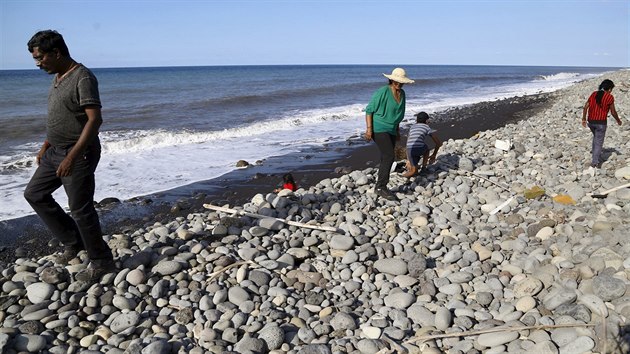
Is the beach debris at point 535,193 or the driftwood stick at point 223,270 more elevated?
the beach debris at point 535,193

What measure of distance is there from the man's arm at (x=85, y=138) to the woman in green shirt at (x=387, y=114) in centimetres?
333

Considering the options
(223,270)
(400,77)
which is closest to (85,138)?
(223,270)

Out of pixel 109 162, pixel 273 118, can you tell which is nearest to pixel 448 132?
pixel 273 118

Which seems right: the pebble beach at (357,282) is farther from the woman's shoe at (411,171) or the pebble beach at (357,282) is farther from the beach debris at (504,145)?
the beach debris at (504,145)

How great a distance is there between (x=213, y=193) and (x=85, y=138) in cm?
485

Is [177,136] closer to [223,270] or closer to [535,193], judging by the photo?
[223,270]

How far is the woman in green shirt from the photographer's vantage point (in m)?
6.07

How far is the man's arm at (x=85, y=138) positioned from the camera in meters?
3.56

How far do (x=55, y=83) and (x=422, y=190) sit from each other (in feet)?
16.0

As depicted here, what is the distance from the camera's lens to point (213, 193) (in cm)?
838

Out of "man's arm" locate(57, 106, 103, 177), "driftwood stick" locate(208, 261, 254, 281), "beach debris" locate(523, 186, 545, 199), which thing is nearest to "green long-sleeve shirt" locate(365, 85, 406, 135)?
"beach debris" locate(523, 186, 545, 199)

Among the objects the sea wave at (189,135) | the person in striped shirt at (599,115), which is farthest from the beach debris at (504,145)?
the sea wave at (189,135)

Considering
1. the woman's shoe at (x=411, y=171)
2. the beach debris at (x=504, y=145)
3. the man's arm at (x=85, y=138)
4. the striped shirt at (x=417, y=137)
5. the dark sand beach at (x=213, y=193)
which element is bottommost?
the dark sand beach at (x=213, y=193)

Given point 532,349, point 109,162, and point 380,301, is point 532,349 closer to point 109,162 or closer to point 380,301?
point 380,301
